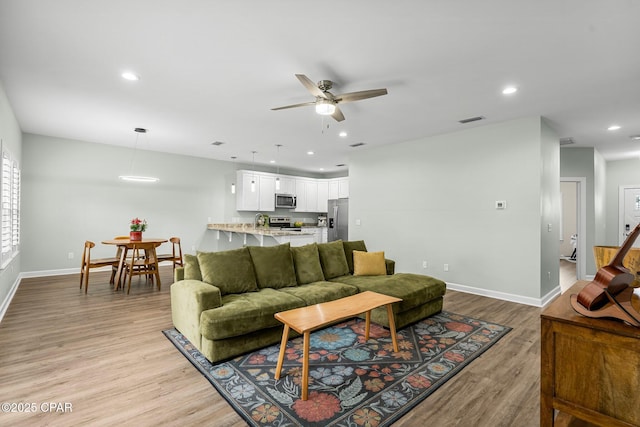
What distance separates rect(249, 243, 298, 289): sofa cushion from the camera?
3547mm

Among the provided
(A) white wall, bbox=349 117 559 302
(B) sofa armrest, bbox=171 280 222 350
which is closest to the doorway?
(A) white wall, bbox=349 117 559 302

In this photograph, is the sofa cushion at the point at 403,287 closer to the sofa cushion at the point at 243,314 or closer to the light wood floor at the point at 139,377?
the light wood floor at the point at 139,377

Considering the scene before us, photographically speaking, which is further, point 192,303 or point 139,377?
point 192,303

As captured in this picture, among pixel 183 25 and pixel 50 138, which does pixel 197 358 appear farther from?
pixel 50 138

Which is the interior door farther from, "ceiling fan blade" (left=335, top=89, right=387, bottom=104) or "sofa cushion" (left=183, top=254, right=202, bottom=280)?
"sofa cushion" (left=183, top=254, right=202, bottom=280)

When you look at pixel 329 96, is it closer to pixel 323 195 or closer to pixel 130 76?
pixel 130 76

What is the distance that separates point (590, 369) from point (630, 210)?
8.22m

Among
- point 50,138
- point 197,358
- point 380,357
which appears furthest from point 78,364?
point 50,138

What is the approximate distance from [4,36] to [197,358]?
3112 millimetres

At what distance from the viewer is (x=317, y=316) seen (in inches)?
95.6

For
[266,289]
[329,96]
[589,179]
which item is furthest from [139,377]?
[589,179]

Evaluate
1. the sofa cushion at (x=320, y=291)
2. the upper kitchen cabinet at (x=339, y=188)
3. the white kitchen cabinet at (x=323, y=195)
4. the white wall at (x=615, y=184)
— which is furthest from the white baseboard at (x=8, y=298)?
the white wall at (x=615, y=184)

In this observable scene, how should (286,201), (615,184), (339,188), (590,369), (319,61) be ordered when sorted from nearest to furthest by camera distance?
(590,369)
(319,61)
(615,184)
(286,201)
(339,188)

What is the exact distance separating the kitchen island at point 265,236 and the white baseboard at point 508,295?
274cm
